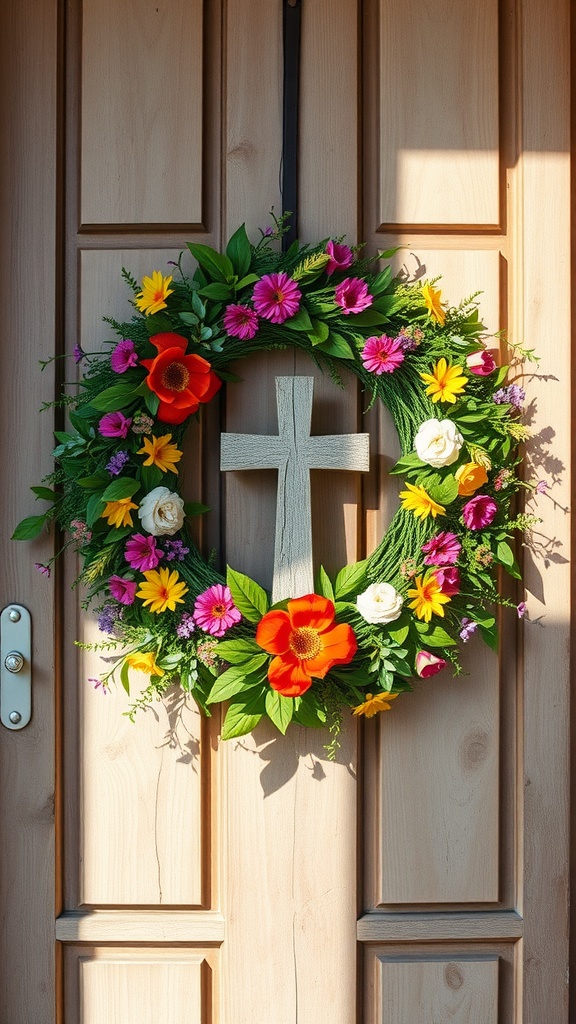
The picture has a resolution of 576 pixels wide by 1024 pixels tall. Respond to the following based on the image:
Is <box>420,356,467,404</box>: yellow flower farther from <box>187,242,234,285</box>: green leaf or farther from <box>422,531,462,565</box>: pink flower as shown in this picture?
<box>187,242,234,285</box>: green leaf

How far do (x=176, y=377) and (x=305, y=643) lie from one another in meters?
0.48

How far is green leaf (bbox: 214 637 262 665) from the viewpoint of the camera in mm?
1382

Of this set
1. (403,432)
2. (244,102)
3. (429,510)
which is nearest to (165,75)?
(244,102)

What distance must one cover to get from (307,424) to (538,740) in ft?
2.28

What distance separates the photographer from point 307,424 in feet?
4.75

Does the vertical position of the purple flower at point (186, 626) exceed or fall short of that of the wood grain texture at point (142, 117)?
it falls short

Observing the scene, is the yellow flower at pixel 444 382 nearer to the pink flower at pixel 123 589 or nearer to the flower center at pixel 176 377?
the flower center at pixel 176 377

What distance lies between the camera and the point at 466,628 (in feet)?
4.67

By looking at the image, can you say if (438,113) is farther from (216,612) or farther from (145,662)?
(145,662)

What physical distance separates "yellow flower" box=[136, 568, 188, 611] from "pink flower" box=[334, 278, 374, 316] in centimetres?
52

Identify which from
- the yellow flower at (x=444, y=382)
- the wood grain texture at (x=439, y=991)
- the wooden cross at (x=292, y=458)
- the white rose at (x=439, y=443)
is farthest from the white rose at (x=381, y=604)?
the wood grain texture at (x=439, y=991)

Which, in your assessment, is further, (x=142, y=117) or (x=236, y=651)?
(x=142, y=117)

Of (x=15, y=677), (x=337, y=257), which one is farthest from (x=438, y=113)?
(x=15, y=677)

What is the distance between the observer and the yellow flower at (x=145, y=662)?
1.41 meters
